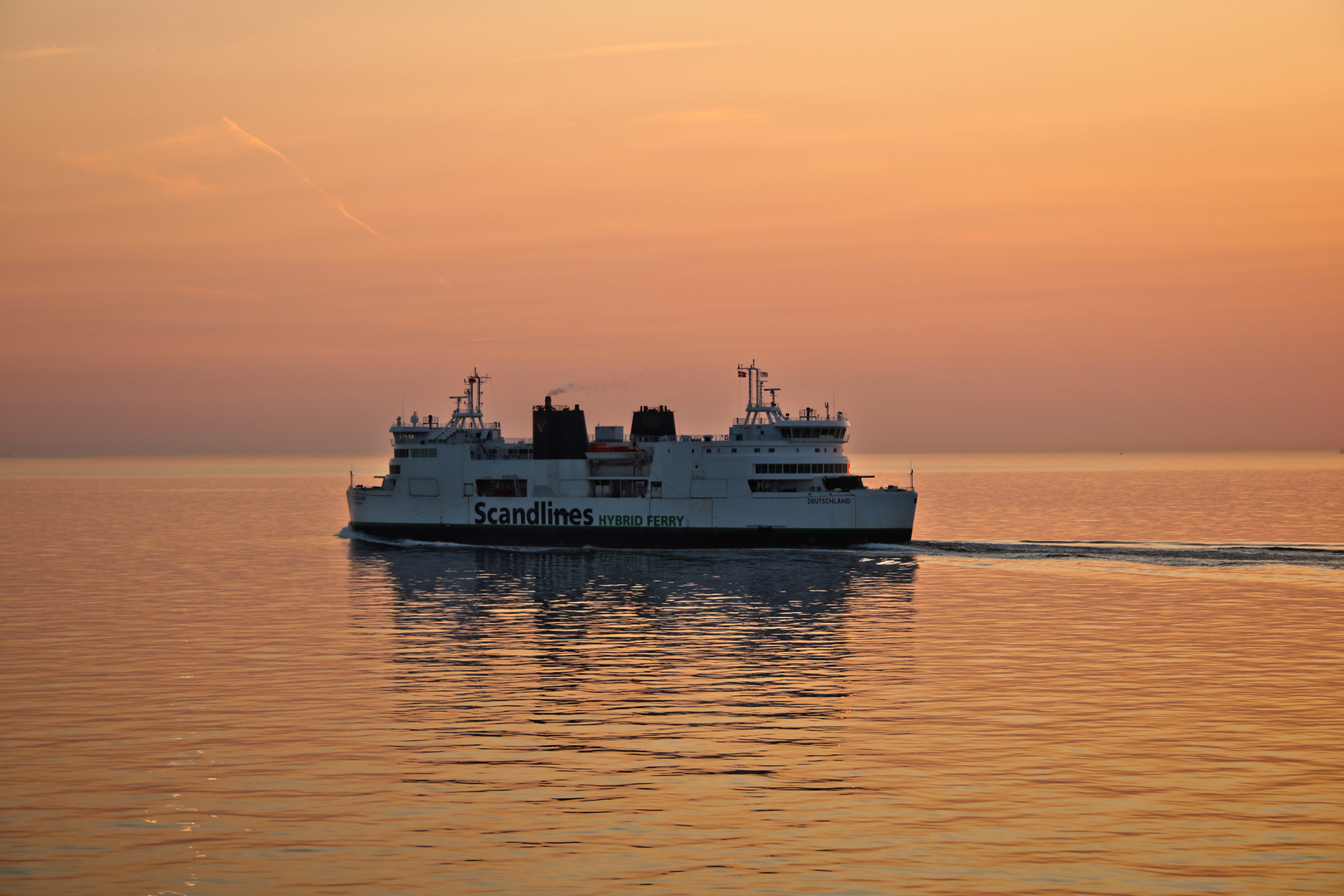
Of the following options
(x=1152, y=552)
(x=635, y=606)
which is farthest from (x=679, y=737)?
(x=1152, y=552)

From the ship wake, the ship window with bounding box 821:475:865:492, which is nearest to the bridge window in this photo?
the ship window with bounding box 821:475:865:492

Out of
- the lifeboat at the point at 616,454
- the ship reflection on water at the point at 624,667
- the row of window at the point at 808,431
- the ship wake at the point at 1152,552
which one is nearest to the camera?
the ship reflection on water at the point at 624,667

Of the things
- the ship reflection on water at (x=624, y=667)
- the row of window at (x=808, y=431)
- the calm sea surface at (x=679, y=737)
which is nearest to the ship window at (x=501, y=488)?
the ship reflection on water at (x=624, y=667)

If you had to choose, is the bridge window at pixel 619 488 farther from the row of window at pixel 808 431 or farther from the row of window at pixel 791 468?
the row of window at pixel 808 431

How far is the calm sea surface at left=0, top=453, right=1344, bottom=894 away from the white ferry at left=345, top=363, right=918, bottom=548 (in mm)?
13257

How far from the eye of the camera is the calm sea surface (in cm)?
1534

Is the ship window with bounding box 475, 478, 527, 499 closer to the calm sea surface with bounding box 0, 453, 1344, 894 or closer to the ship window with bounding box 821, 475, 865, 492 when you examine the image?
the ship window with bounding box 821, 475, 865, 492

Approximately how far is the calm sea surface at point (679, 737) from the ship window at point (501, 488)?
21199 millimetres

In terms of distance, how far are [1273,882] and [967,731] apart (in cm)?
819

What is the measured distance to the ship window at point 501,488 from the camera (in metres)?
71.4

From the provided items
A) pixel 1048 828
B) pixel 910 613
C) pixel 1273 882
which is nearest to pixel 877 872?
pixel 1048 828

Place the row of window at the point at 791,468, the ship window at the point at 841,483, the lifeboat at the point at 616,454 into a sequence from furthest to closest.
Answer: the lifeboat at the point at 616,454 → the ship window at the point at 841,483 → the row of window at the point at 791,468

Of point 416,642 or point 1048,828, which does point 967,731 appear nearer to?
point 1048,828

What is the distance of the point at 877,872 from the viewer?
14867 millimetres
